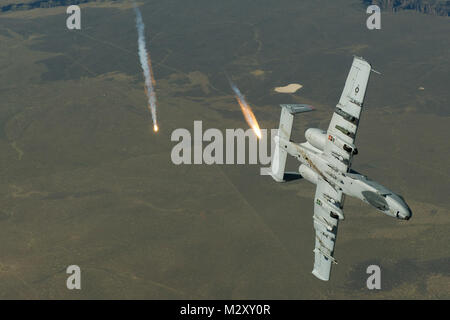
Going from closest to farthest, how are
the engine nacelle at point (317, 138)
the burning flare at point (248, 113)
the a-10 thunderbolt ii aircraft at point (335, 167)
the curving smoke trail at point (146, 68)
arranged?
the a-10 thunderbolt ii aircraft at point (335, 167), the engine nacelle at point (317, 138), the burning flare at point (248, 113), the curving smoke trail at point (146, 68)

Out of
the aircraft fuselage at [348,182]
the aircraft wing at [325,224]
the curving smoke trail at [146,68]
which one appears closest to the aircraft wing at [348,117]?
the aircraft fuselage at [348,182]

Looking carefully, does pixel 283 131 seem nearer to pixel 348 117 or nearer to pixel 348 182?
pixel 348 117

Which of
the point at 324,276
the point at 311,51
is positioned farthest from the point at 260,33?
the point at 324,276

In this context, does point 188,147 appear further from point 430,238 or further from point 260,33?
point 260,33

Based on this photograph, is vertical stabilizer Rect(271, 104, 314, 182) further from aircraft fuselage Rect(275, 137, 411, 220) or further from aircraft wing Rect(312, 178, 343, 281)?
aircraft wing Rect(312, 178, 343, 281)

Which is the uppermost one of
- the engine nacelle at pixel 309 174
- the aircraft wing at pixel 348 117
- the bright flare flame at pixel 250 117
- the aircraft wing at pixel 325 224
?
the aircraft wing at pixel 348 117

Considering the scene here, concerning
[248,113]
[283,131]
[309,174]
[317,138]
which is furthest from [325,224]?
[248,113]

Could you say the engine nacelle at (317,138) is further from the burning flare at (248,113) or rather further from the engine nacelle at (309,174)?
the burning flare at (248,113)
